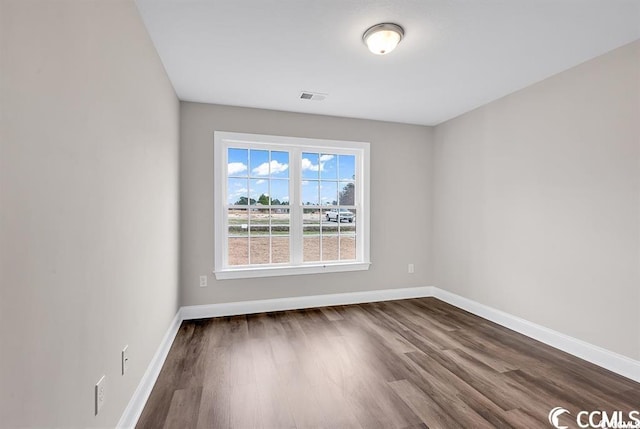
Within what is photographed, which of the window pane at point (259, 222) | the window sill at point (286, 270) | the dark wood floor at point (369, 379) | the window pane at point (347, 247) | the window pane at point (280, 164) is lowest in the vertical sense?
the dark wood floor at point (369, 379)

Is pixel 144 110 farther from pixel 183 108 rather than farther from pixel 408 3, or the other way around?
pixel 408 3

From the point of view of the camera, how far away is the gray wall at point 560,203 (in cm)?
228

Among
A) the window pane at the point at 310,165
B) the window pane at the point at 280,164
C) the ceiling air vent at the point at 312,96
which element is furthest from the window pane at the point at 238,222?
the ceiling air vent at the point at 312,96

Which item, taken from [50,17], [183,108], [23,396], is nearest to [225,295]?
[183,108]

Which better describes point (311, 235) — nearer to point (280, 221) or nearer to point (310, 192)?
point (280, 221)

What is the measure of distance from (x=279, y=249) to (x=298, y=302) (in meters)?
0.73

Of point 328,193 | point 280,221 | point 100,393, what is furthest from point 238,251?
point 100,393

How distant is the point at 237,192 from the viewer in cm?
371

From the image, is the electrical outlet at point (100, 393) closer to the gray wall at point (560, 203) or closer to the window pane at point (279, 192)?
the window pane at point (279, 192)

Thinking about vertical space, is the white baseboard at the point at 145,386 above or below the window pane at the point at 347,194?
below

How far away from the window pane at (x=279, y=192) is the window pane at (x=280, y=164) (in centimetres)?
9

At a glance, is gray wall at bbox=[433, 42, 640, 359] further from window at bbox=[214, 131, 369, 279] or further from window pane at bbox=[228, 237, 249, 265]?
window pane at bbox=[228, 237, 249, 265]

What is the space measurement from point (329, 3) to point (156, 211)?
6.36ft

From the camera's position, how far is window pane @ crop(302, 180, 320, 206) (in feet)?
13.0
